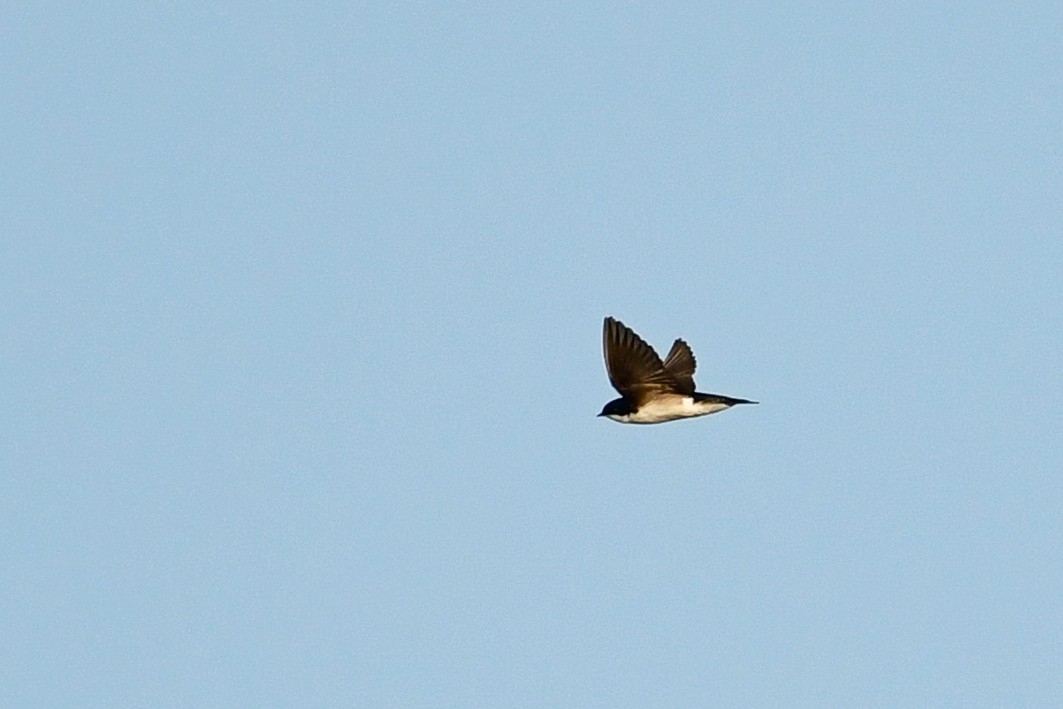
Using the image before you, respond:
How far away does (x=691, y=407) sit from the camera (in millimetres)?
42906

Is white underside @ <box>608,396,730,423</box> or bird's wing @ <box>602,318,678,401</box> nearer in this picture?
bird's wing @ <box>602,318,678,401</box>

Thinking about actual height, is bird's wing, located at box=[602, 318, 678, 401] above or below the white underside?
above

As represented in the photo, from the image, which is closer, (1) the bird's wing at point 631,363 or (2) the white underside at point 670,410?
(1) the bird's wing at point 631,363

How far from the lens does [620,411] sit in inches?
1689

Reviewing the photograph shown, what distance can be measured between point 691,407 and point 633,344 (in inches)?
48.5

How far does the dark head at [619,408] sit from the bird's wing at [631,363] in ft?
0.49

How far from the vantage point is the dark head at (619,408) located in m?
42.9

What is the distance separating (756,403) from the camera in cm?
4206

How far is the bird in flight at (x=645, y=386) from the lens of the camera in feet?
139

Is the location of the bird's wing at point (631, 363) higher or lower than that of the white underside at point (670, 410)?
higher

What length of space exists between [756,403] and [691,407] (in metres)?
1.16

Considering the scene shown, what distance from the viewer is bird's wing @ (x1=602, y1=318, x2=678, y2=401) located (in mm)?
42406

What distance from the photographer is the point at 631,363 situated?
42.5 metres

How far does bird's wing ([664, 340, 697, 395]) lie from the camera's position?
141 ft
